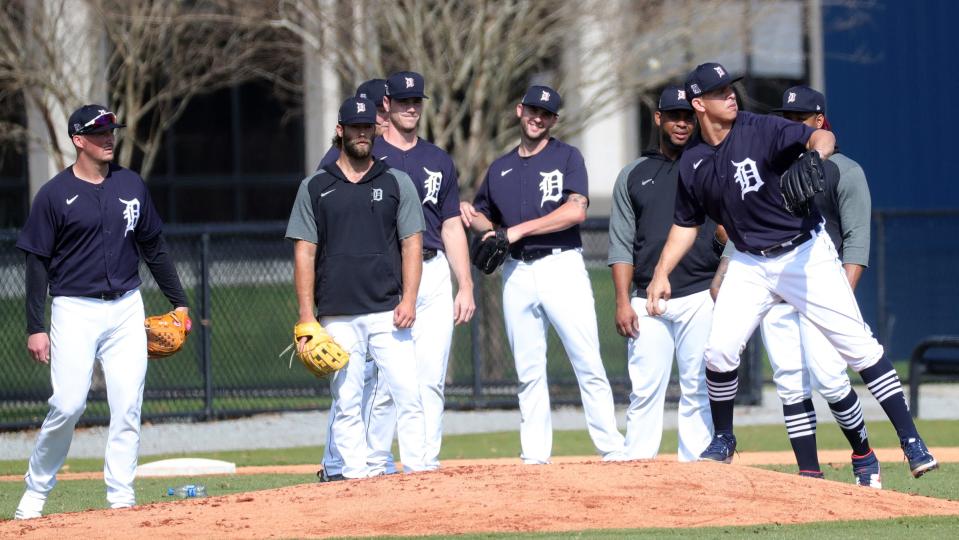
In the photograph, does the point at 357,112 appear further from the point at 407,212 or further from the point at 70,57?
the point at 70,57

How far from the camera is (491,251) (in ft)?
27.7

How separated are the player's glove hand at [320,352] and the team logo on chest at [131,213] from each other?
103 centimetres

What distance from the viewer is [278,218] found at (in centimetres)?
2838

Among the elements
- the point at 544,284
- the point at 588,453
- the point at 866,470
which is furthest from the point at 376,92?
the point at 588,453

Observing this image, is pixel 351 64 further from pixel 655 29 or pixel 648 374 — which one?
pixel 648 374

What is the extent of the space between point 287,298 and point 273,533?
7.77m

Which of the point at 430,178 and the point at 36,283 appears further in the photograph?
the point at 430,178

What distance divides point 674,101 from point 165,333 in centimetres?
315

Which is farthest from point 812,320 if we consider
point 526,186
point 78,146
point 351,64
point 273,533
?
point 351,64

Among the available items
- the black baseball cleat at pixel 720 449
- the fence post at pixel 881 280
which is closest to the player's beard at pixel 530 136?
the black baseball cleat at pixel 720 449

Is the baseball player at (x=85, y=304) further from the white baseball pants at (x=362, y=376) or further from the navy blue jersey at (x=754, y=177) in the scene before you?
the navy blue jersey at (x=754, y=177)

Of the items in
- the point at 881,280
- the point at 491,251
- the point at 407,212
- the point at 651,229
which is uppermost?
the point at 407,212


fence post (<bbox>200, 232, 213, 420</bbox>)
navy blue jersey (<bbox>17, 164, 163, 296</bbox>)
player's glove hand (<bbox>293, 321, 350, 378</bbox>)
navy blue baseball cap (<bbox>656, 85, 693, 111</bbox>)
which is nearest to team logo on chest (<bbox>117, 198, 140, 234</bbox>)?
navy blue jersey (<bbox>17, 164, 163, 296</bbox>)

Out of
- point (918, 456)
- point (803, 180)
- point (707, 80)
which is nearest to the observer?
point (803, 180)
